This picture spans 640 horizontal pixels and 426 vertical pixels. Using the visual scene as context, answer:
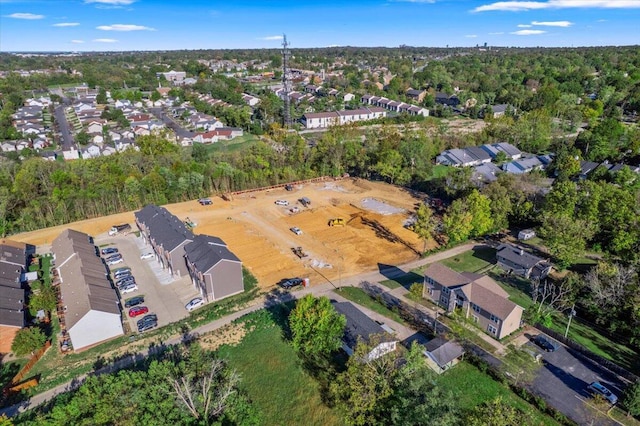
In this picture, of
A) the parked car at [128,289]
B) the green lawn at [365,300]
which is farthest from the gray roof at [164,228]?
the green lawn at [365,300]

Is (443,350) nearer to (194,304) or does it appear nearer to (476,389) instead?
(476,389)

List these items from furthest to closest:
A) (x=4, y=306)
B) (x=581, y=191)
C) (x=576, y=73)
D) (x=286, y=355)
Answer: (x=576, y=73) → (x=581, y=191) → (x=4, y=306) → (x=286, y=355)

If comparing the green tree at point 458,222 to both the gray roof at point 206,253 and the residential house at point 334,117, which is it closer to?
the gray roof at point 206,253

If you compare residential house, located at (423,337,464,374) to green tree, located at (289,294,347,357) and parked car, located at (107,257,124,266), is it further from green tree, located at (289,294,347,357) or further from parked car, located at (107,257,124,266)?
parked car, located at (107,257,124,266)

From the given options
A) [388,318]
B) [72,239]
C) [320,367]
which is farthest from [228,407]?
[72,239]

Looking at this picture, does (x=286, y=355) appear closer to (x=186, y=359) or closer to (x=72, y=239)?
(x=186, y=359)

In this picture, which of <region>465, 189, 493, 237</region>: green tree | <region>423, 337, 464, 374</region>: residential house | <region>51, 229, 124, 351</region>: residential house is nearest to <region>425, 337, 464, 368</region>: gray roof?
<region>423, 337, 464, 374</region>: residential house
